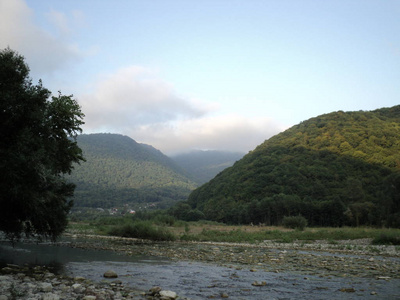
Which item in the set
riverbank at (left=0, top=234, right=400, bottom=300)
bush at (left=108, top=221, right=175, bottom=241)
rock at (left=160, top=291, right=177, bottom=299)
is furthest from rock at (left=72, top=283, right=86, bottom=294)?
bush at (left=108, top=221, right=175, bottom=241)

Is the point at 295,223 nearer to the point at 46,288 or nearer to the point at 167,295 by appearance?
the point at 167,295

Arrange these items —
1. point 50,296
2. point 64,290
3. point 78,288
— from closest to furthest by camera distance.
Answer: point 50,296 → point 64,290 → point 78,288

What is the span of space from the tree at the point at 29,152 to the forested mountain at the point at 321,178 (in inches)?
1973

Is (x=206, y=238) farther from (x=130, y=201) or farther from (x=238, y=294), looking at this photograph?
(x=130, y=201)

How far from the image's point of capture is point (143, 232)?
132ft

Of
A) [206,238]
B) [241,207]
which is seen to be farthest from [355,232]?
[241,207]

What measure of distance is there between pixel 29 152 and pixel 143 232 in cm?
2833

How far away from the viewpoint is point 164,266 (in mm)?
18438

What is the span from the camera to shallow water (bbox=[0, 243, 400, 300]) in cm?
1171

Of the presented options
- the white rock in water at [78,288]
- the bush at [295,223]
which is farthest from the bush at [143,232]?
the white rock in water at [78,288]

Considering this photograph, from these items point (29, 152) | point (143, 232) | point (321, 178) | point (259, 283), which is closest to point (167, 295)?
point (259, 283)

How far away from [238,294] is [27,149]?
1059cm

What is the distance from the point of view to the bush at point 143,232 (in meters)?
38.2

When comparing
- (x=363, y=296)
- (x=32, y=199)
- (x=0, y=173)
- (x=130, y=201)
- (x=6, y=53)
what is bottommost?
(x=130, y=201)
